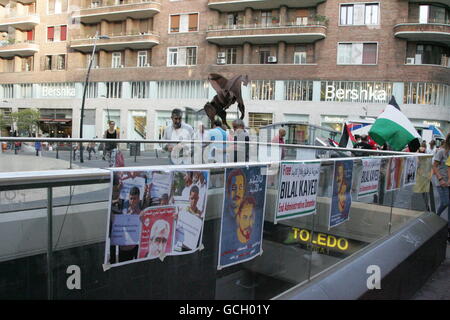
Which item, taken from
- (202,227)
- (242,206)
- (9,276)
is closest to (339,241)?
(242,206)

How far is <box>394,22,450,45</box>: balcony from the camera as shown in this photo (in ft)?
117

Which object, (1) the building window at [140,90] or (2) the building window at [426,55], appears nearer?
(2) the building window at [426,55]

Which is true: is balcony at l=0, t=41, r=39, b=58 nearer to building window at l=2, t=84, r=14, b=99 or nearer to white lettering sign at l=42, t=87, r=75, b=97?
building window at l=2, t=84, r=14, b=99

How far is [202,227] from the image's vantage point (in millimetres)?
2520

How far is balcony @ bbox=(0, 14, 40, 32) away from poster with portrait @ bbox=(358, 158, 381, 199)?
56729 mm

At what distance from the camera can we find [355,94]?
38625mm

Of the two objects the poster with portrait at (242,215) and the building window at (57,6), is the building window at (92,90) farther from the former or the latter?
the poster with portrait at (242,215)

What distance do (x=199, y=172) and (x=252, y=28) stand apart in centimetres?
3999

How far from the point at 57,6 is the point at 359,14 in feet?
116

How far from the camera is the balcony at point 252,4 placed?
39781mm

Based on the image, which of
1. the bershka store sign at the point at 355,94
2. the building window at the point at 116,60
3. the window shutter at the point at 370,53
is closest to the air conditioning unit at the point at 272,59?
the bershka store sign at the point at 355,94

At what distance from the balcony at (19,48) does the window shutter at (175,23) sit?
18.8 metres

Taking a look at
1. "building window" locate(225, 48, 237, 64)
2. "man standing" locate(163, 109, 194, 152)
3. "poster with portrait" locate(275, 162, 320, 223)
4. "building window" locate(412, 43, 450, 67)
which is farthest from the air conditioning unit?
"poster with portrait" locate(275, 162, 320, 223)

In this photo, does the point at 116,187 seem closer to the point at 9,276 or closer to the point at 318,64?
the point at 9,276
